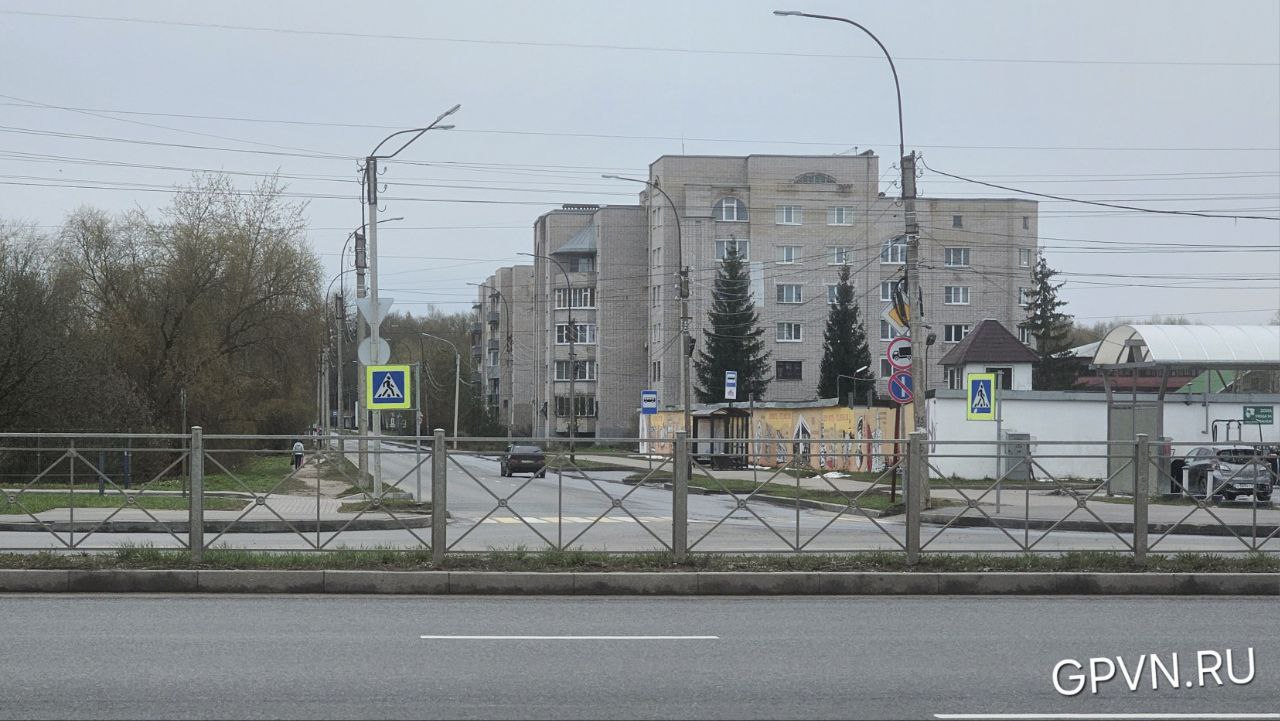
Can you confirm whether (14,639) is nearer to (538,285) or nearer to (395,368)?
(395,368)

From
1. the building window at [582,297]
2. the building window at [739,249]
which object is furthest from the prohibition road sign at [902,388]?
the building window at [582,297]

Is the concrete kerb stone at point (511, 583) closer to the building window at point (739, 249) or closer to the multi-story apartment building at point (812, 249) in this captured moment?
the multi-story apartment building at point (812, 249)

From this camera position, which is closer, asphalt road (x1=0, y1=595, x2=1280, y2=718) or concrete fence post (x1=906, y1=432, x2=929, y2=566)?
asphalt road (x1=0, y1=595, x2=1280, y2=718)

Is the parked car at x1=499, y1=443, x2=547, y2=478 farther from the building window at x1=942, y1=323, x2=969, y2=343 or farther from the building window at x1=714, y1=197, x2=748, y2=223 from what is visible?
the building window at x1=942, y1=323, x2=969, y2=343

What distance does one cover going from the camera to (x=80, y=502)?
539 inches

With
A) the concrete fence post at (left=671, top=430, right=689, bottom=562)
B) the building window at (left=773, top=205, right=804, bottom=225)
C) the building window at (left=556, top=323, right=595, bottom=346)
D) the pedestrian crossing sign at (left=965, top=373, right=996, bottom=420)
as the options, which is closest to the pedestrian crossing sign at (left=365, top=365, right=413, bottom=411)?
the pedestrian crossing sign at (left=965, top=373, right=996, bottom=420)

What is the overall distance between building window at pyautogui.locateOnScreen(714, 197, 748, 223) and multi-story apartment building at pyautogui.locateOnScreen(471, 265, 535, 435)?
27.8 meters

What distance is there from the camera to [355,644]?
30.6 feet

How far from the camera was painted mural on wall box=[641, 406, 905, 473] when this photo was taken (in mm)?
13594

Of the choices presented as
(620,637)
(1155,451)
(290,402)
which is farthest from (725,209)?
(620,637)

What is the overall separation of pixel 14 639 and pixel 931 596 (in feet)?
26.9

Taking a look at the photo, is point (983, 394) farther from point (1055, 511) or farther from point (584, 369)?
point (584, 369)

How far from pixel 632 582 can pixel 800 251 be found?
2722 inches

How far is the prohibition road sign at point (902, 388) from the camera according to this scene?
25.0 meters
